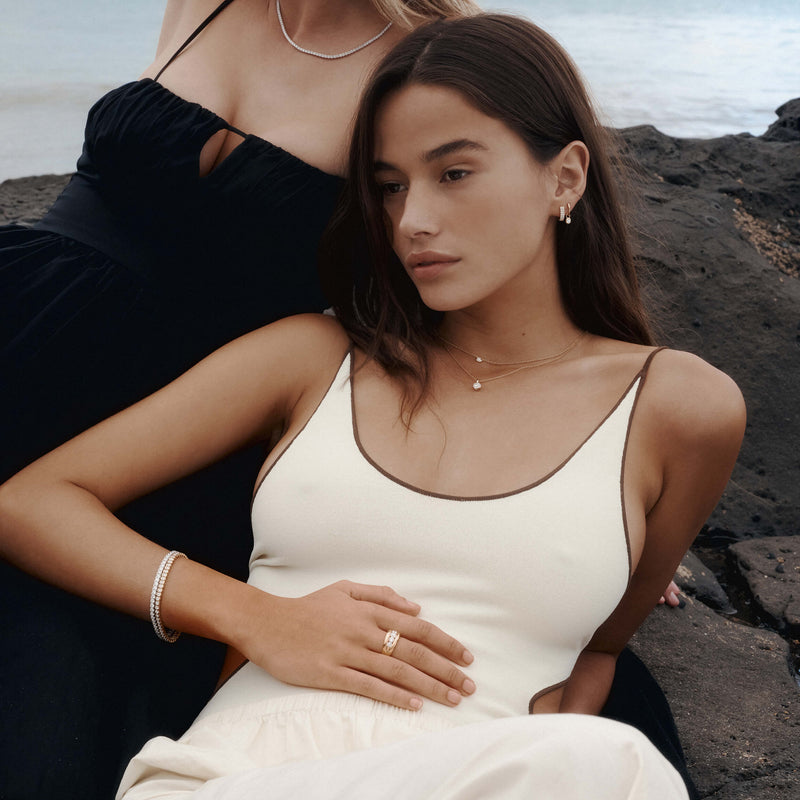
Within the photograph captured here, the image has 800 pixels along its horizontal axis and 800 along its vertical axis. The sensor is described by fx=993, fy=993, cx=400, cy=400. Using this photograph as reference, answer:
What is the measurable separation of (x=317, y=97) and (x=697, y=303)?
5.22 feet

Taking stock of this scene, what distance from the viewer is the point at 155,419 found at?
1.93 meters

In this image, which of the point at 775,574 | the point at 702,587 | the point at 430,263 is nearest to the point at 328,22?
the point at 430,263

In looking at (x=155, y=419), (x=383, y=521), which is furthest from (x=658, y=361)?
(x=155, y=419)

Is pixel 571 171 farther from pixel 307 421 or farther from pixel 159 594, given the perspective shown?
pixel 159 594

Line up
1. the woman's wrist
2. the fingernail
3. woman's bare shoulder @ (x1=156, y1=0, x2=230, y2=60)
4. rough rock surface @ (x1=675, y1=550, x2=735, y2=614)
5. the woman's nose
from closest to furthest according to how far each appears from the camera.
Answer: the fingernail → the woman's wrist → the woman's nose → woman's bare shoulder @ (x1=156, y1=0, x2=230, y2=60) → rough rock surface @ (x1=675, y1=550, x2=735, y2=614)

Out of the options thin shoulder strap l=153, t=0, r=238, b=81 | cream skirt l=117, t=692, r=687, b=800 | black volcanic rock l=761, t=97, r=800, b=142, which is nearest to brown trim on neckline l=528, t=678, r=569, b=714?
cream skirt l=117, t=692, r=687, b=800

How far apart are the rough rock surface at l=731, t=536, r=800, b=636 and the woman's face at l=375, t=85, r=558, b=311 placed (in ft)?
4.53

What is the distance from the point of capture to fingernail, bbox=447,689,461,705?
1.62 metres

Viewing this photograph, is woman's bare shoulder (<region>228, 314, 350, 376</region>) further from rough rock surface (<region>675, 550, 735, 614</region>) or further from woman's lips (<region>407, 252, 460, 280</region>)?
rough rock surface (<region>675, 550, 735, 614</region>)

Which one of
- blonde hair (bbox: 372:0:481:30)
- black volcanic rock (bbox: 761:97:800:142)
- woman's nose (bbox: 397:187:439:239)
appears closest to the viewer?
woman's nose (bbox: 397:187:439:239)

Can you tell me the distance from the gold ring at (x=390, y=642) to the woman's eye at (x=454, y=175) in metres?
0.86

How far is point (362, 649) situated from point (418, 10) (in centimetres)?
159

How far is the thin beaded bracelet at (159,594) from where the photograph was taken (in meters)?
1.77

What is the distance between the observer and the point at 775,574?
9.46 feet
